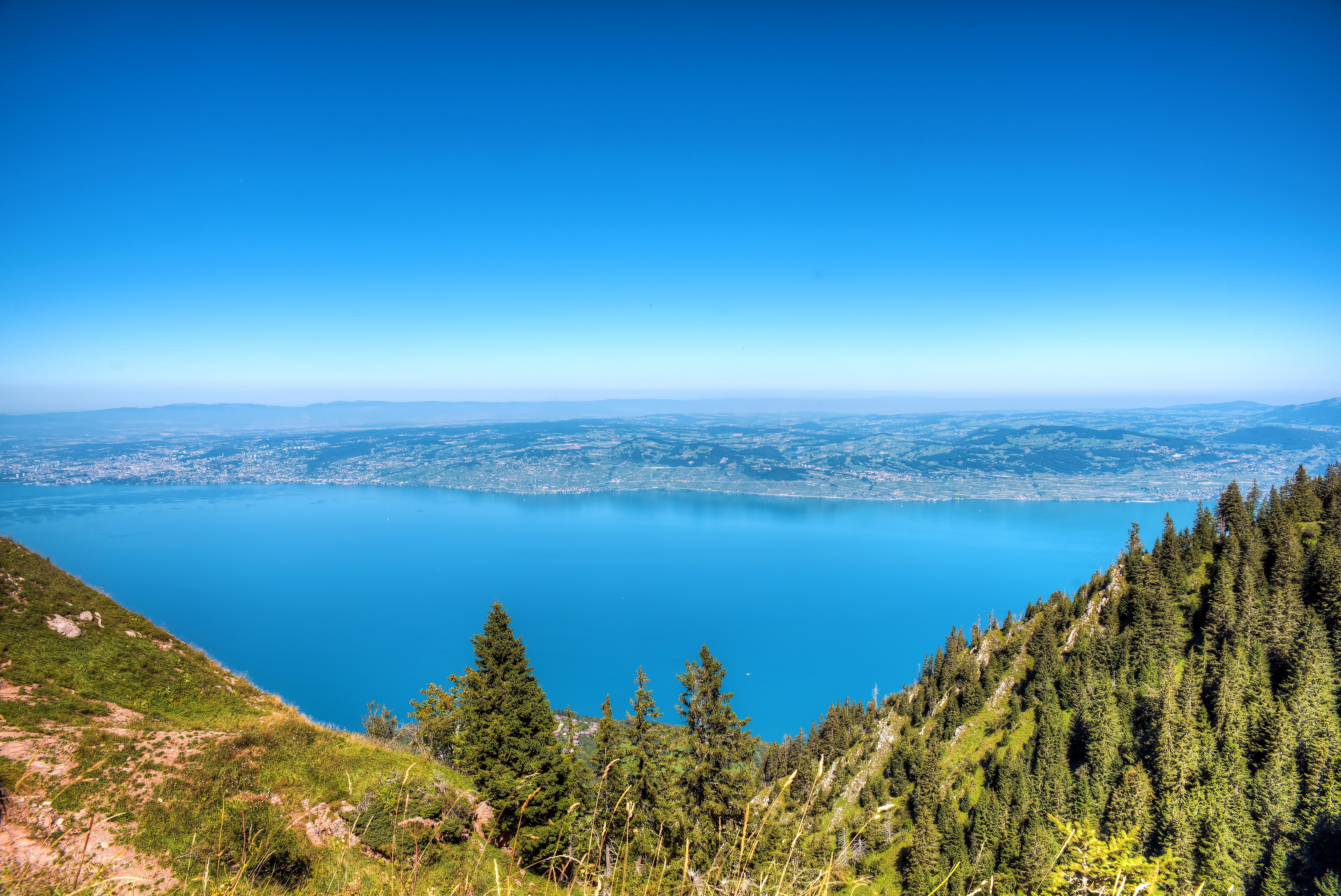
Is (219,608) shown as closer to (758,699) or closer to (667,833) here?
(758,699)

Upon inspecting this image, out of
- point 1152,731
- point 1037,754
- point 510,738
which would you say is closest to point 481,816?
point 510,738

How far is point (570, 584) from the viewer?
116938 millimetres

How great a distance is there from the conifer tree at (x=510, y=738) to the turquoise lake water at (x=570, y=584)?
6032 centimetres

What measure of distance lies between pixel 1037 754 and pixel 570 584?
97575mm

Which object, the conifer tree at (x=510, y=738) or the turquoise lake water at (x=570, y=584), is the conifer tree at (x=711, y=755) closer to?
the conifer tree at (x=510, y=738)

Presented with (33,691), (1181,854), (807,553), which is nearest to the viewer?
(33,691)

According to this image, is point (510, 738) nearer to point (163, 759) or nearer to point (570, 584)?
point (163, 759)

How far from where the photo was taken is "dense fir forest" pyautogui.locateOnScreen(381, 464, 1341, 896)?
741 cm

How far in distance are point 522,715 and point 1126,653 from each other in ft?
113

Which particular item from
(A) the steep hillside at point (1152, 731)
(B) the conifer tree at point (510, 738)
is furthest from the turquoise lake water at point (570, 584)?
(B) the conifer tree at point (510, 738)

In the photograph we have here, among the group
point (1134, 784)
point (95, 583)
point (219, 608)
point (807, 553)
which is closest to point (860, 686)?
point (1134, 784)

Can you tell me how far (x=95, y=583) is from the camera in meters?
96.7

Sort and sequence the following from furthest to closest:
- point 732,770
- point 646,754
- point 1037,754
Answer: point 1037,754, point 732,770, point 646,754

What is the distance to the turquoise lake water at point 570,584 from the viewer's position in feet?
259
